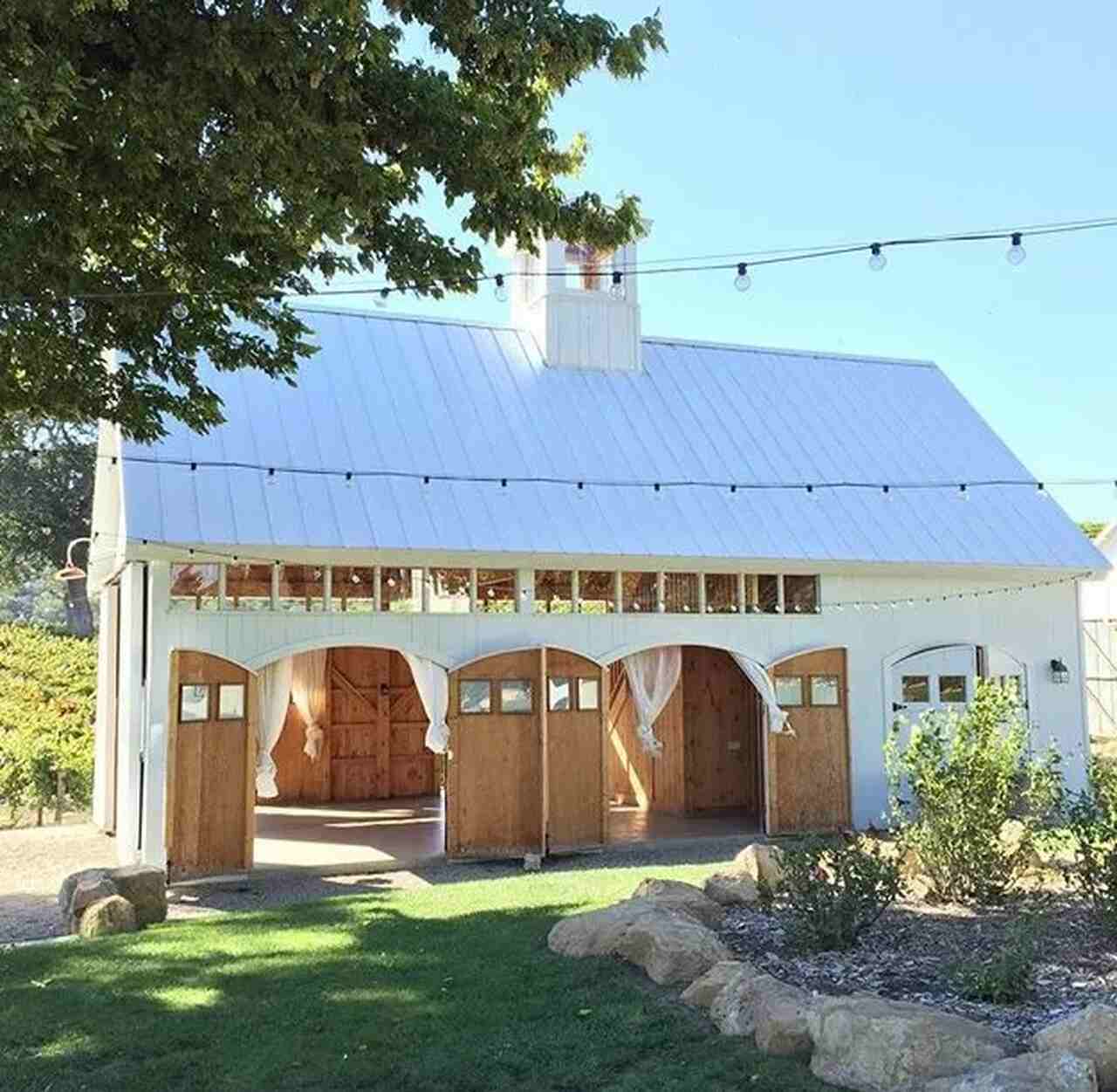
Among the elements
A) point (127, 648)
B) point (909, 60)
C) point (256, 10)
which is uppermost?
point (909, 60)

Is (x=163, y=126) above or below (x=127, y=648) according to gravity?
above

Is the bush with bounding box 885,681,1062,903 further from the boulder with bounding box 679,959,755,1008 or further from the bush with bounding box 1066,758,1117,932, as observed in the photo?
the boulder with bounding box 679,959,755,1008

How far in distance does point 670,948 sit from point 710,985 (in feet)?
1.52

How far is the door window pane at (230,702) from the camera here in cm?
1071

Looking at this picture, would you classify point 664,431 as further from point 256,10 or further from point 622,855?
point 256,10

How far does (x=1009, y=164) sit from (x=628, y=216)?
9.76 feet

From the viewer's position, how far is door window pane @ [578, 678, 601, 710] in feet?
39.5

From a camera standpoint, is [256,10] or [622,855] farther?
[622,855]

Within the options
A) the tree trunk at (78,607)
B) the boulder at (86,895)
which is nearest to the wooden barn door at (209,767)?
the boulder at (86,895)

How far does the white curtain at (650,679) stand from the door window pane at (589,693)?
2.19ft

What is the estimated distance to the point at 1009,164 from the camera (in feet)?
25.5

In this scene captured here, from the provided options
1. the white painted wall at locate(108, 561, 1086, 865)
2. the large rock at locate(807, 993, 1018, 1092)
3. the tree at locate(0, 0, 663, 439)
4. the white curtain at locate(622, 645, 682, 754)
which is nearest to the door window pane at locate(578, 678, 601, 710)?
the white painted wall at locate(108, 561, 1086, 865)

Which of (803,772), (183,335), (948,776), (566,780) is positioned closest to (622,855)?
(566,780)

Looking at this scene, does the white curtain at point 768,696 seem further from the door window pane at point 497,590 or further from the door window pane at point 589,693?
the door window pane at point 497,590
